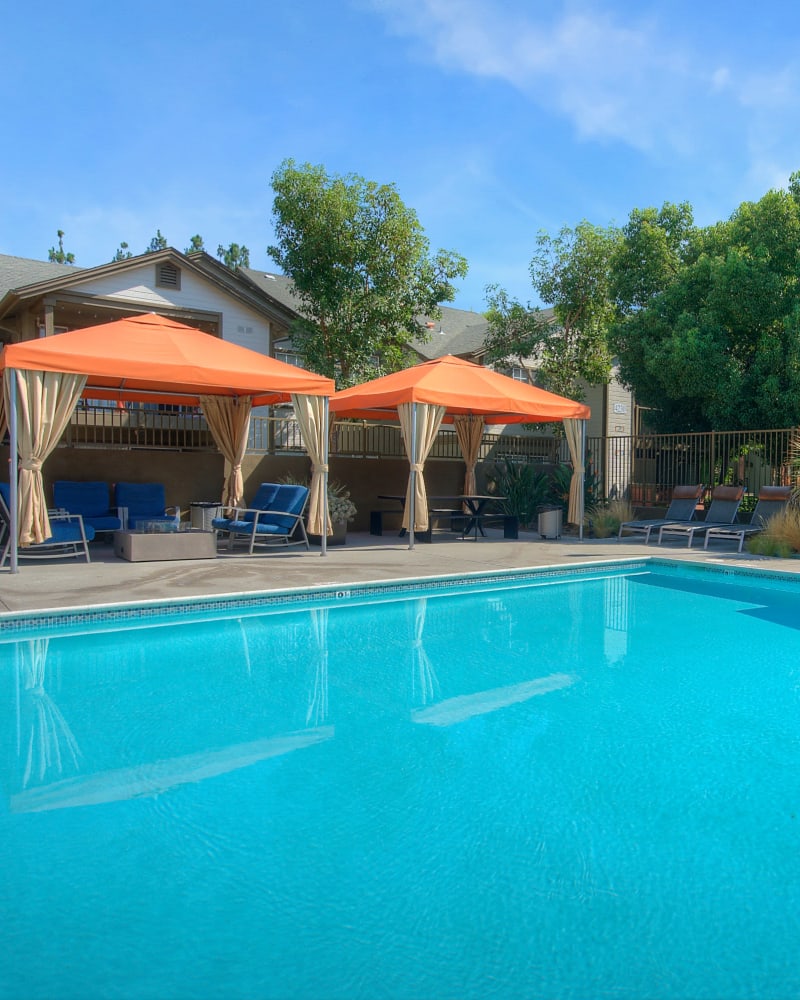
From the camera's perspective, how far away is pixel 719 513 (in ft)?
42.6

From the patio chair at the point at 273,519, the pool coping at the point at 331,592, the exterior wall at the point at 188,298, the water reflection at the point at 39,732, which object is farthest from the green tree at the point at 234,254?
the water reflection at the point at 39,732

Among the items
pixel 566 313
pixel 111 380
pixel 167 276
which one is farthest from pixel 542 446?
pixel 111 380

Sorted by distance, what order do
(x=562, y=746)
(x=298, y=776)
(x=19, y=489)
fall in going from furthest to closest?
(x=19, y=489) < (x=562, y=746) < (x=298, y=776)

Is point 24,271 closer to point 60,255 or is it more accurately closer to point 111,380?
point 111,380

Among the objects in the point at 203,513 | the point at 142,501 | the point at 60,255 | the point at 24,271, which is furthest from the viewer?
the point at 60,255

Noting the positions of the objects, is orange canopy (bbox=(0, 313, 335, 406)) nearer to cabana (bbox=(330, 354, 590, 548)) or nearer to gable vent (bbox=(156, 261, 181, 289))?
cabana (bbox=(330, 354, 590, 548))

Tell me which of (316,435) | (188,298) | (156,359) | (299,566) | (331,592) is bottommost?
(331,592)

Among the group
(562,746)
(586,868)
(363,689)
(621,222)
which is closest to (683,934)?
(586,868)

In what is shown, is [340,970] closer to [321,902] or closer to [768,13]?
[321,902]

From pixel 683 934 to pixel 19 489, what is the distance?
8069mm

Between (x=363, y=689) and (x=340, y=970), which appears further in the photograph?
(x=363, y=689)

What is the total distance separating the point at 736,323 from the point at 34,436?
43.6ft

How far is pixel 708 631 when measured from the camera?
700 centimetres

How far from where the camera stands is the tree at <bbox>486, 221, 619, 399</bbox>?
57.8 feet
